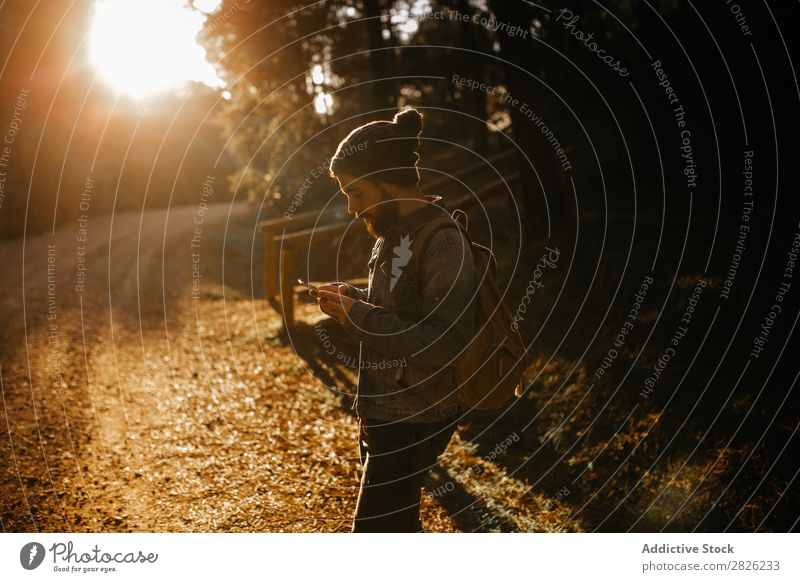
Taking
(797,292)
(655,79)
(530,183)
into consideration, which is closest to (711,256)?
(797,292)

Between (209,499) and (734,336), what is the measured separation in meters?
4.42

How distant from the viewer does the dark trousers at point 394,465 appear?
2.81 m

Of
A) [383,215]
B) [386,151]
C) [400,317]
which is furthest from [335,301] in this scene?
[386,151]

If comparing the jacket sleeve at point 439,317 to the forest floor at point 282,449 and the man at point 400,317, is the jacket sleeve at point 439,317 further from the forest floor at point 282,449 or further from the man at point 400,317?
the forest floor at point 282,449

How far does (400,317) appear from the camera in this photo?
2.76 meters

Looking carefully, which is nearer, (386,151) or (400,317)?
(386,151)

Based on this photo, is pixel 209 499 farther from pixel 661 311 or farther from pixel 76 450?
pixel 661 311

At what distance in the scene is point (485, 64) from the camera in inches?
912

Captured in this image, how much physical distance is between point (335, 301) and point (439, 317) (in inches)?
21.3

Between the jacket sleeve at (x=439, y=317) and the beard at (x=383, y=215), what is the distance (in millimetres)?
278

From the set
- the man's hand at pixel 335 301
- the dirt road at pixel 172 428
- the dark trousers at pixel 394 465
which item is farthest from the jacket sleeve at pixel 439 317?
the dirt road at pixel 172 428

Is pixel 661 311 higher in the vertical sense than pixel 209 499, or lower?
higher

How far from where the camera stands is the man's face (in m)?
2.72

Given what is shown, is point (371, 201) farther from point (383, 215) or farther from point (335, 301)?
point (335, 301)
